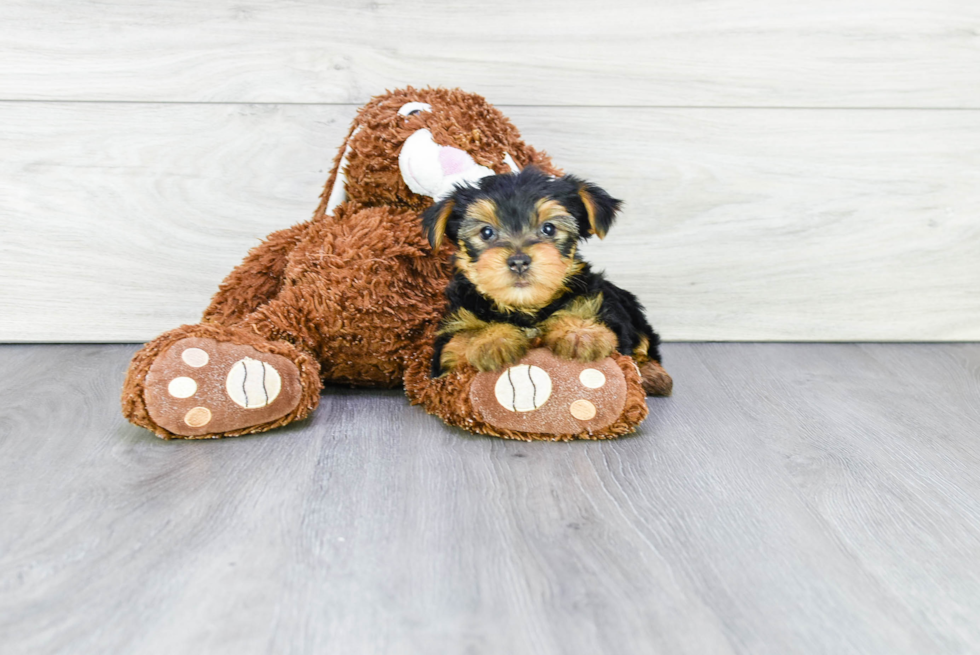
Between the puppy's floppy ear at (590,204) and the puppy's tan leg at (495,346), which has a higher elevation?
the puppy's floppy ear at (590,204)

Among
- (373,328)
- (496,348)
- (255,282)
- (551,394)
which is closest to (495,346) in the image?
(496,348)

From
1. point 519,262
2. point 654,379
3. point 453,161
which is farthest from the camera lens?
point 654,379

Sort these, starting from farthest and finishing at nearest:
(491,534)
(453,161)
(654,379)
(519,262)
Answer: (654,379) → (453,161) → (519,262) → (491,534)

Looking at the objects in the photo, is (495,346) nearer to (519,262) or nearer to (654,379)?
(519,262)

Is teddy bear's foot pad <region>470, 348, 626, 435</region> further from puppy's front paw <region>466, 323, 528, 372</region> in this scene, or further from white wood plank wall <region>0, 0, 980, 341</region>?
white wood plank wall <region>0, 0, 980, 341</region>

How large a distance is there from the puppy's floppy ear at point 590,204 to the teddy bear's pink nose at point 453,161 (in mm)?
250

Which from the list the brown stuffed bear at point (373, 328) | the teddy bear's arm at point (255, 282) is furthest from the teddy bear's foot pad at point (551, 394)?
the teddy bear's arm at point (255, 282)

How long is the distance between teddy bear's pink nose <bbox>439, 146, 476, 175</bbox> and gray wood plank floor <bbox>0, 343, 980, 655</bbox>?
495 millimetres

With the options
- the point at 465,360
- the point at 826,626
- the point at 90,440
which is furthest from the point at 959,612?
the point at 90,440

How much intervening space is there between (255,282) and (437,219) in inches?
23.2

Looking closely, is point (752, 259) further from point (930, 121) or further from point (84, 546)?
point (84, 546)

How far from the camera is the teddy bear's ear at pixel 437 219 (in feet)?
4.93

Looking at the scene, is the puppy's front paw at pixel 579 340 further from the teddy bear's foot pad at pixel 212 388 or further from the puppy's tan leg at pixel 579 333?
the teddy bear's foot pad at pixel 212 388

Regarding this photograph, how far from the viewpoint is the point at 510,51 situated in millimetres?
2170
